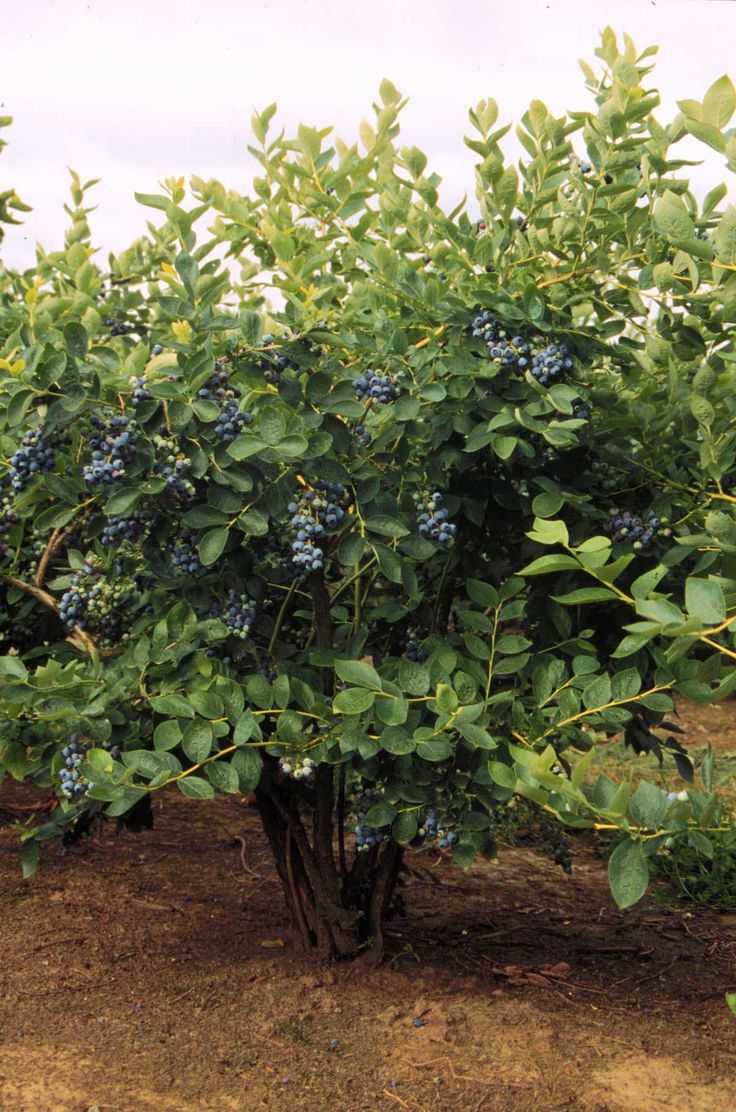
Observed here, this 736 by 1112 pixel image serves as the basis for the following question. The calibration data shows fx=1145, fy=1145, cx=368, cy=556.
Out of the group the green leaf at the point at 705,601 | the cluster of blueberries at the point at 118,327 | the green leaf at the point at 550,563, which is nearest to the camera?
the green leaf at the point at 705,601

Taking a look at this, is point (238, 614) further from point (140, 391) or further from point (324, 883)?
point (324, 883)

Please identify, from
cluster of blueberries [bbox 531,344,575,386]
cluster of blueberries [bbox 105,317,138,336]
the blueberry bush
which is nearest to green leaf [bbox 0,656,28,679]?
the blueberry bush

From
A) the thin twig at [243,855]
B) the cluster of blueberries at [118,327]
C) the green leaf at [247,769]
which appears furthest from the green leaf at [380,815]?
the cluster of blueberries at [118,327]

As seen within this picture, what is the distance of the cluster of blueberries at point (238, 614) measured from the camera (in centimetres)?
265

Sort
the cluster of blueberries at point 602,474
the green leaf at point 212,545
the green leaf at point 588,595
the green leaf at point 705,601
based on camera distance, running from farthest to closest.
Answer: the cluster of blueberries at point 602,474, the green leaf at point 212,545, the green leaf at point 588,595, the green leaf at point 705,601

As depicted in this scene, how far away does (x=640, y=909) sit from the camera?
4.24 metres

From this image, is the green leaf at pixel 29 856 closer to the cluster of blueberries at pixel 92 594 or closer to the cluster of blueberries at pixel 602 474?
the cluster of blueberries at pixel 92 594

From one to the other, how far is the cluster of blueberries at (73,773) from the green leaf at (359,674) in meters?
0.69

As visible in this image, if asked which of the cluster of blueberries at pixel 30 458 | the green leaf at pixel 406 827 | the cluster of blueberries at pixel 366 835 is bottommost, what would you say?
the cluster of blueberries at pixel 366 835

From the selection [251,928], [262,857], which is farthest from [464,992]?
[262,857]

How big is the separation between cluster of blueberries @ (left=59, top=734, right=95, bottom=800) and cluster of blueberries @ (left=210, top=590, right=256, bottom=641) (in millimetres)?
459

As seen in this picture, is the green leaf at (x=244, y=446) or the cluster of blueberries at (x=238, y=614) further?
the cluster of blueberries at (x=238, y=614)

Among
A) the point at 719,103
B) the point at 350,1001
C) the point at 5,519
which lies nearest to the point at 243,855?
the point at 350,1001

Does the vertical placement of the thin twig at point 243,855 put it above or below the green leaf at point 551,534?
below
